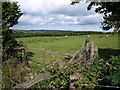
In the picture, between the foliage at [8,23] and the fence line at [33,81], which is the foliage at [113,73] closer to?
the fence line at [33,81]

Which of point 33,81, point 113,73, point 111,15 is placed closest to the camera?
point 33,81

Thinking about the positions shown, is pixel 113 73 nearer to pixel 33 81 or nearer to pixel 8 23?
pixel 33 81

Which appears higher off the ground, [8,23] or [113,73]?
[8,23]

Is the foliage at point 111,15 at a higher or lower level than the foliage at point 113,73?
higher

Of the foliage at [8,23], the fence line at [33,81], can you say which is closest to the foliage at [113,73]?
the fence line at [33,81]

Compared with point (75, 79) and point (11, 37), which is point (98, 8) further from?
point (75, 79)

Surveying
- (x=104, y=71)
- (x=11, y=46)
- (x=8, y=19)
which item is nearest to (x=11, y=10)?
(x=8, y=19)

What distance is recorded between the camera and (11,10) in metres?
15.9

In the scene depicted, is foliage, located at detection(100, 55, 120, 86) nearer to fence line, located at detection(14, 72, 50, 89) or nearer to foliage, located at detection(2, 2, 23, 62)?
fence line, located at detection(14, 72, 50, 89)

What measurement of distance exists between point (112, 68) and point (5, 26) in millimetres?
5662

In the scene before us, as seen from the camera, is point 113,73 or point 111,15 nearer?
point 113,73

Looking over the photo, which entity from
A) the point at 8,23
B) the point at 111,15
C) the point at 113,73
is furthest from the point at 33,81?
A: the point at 111,15

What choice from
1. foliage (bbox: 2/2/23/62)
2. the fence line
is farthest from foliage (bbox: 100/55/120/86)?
foliage (bbox: 2/2/23/62)

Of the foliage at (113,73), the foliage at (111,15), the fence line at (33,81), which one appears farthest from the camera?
the foliage at (111,15)
